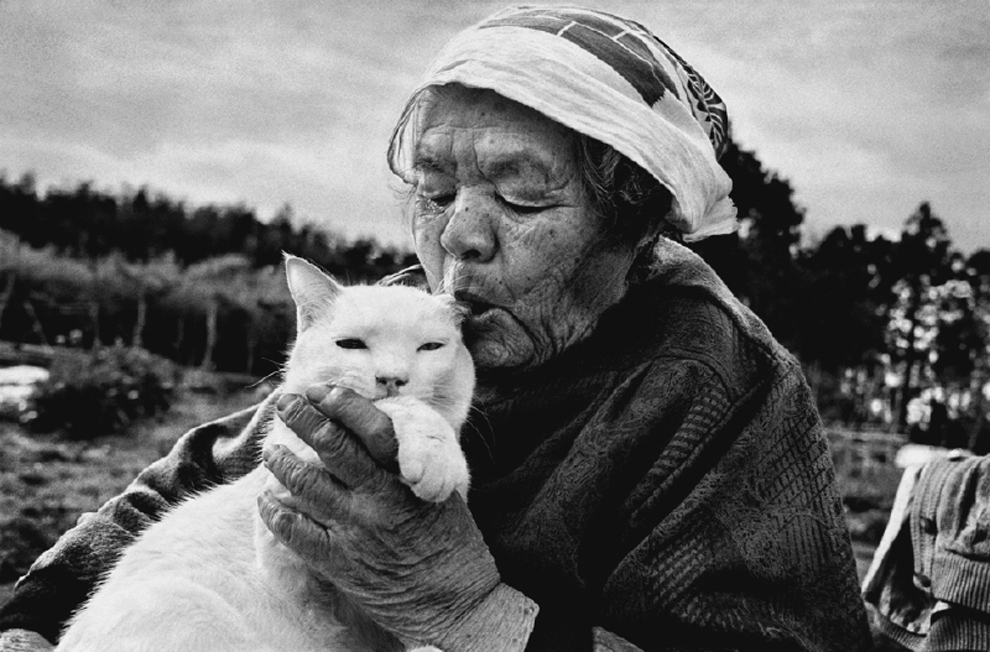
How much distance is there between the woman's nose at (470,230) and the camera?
182cm

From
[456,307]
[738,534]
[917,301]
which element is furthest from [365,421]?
[917,301]

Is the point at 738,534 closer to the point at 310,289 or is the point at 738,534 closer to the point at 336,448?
the point at 336,448

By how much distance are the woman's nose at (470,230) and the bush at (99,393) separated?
27.8 ft

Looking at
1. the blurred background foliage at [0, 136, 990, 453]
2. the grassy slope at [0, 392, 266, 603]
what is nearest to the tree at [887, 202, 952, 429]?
the blurred background foliage at [0, 136, 990, 453]

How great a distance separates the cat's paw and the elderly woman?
5 centimetres

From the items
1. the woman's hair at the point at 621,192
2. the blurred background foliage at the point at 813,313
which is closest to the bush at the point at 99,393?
the blurred background foliage at the point at 813,313

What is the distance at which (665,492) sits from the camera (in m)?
1.76

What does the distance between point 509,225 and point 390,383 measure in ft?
1.39

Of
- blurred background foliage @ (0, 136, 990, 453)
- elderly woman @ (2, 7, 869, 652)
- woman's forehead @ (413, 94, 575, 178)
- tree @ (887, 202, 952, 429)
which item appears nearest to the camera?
elderly woman @ (2, 7, 869, 652)

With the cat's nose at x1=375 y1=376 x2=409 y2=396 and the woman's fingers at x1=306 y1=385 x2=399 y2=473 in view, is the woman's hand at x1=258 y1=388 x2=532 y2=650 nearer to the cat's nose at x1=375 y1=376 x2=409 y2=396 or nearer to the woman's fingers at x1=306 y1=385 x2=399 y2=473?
the woman's fingers at x1=306 y1=385 x2=399 y2=473

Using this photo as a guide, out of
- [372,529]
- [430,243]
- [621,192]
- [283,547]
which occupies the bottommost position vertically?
[283,547]

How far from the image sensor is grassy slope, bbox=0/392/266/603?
4.57 m

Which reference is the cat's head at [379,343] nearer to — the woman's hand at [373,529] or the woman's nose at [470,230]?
the woman's nose at [470,230]

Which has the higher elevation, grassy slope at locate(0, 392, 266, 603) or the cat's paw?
the cat's paw
